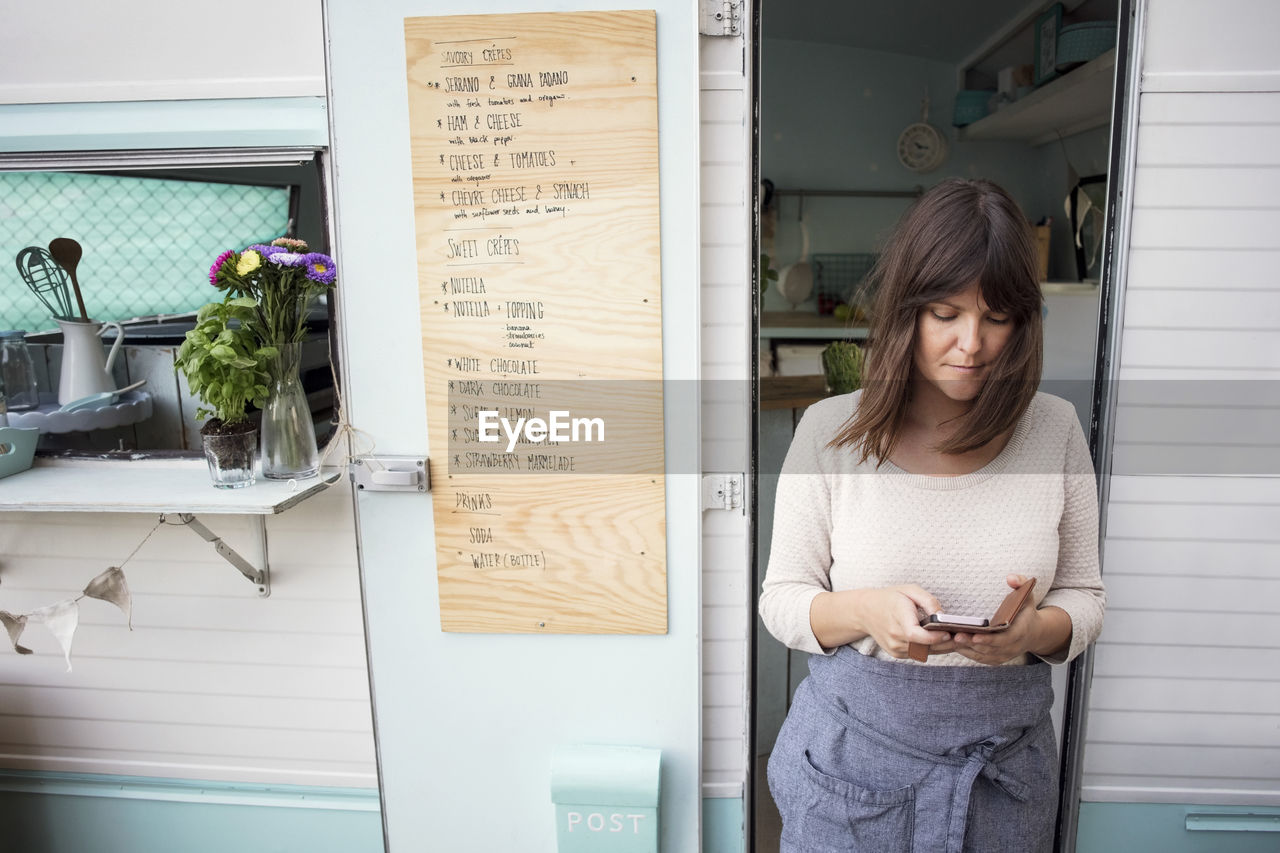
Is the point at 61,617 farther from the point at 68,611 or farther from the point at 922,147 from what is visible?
the point at 922,147

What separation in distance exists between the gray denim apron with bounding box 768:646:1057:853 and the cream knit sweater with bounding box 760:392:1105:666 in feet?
0.17

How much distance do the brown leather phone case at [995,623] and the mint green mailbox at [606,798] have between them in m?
0.94

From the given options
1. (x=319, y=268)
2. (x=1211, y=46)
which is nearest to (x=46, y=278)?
(x=319, y=268)

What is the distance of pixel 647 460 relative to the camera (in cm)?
192

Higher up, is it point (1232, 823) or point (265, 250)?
point (265, 250)

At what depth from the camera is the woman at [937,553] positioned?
51.8 inches

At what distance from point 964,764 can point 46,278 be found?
247 cm

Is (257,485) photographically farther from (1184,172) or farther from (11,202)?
(1184,172)

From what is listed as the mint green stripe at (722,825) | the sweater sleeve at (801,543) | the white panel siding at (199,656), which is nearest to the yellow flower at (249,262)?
the white panel siding at (199,656)

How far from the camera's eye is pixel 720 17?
1.82 metres

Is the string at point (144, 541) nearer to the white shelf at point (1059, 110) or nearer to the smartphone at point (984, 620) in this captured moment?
the smartphone at point (984, 620)

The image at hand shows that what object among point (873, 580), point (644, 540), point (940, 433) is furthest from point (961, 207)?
point (644, 540)

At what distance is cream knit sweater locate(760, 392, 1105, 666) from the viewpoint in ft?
4.46

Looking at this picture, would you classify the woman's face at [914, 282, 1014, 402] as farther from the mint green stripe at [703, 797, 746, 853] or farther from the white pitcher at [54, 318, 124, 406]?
the white pitcher at [54, 318, 124, 406]
